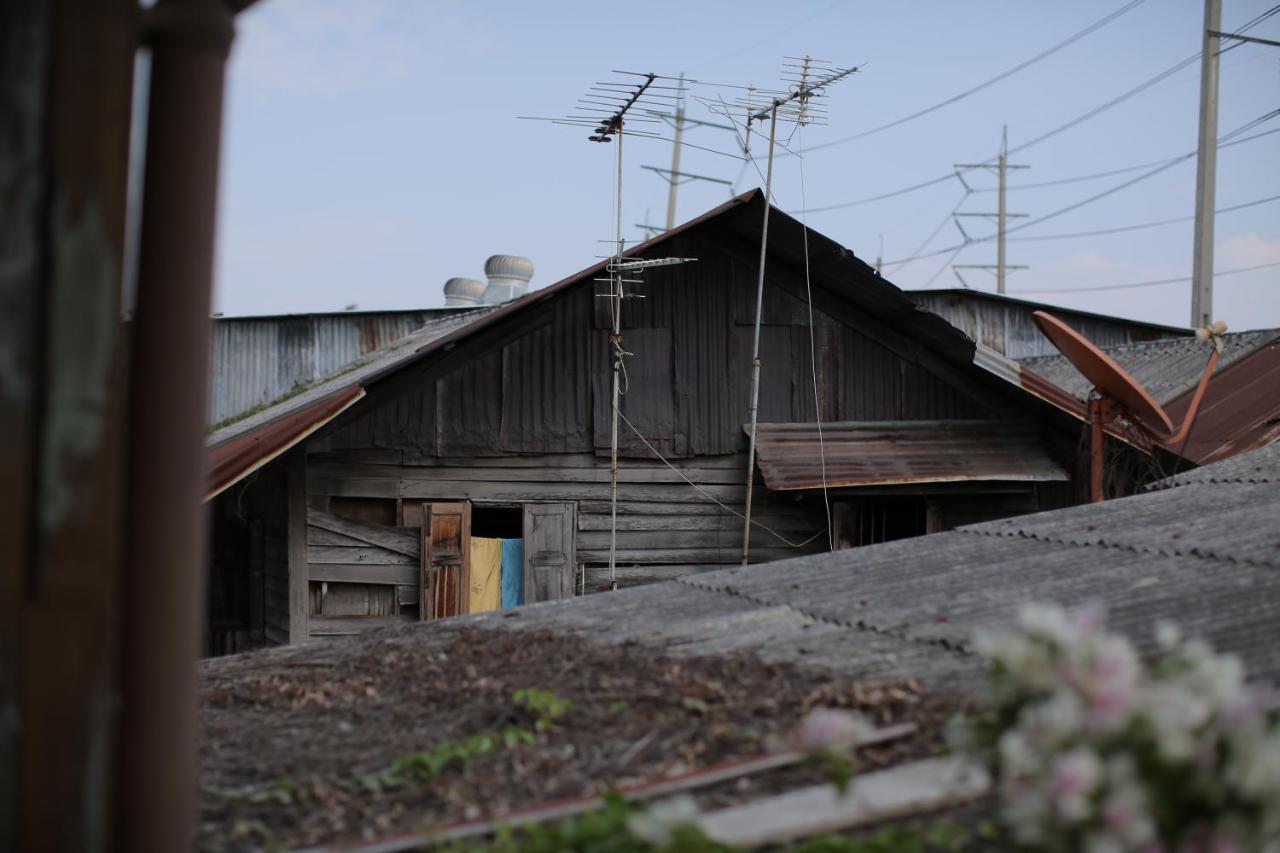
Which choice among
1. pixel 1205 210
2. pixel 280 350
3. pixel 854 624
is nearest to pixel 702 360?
pixel 854 624

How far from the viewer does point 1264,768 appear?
85.1 inches

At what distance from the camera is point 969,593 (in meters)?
5.48

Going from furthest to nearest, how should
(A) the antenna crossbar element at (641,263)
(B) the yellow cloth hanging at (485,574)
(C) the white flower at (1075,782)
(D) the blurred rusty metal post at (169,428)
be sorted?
(B) the yellow cloth hanging at (485,574) → (A) the antenna crossbar element at (641,263) → (D) the blurred rusty metal post at (169,428) → (C) the white flower at (1075,782)

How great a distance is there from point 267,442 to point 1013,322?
20.7 metres

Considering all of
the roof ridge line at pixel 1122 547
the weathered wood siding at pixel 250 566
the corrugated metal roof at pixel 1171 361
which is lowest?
the weathered wood siding at pixel 250 566

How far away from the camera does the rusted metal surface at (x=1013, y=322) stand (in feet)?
88.3

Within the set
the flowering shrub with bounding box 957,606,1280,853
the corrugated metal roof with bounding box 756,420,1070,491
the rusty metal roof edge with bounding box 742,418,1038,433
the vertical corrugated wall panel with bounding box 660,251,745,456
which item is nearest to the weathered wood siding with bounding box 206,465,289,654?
the vertical corrugated wall panel with bounding box 660,251,745,456

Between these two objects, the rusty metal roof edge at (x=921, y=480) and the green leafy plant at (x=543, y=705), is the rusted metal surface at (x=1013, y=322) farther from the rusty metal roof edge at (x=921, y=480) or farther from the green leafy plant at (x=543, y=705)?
the green leafy plant at (x=543, y=705)

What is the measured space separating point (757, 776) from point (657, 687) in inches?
42.3

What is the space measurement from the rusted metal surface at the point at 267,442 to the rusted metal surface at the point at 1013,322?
18142mm

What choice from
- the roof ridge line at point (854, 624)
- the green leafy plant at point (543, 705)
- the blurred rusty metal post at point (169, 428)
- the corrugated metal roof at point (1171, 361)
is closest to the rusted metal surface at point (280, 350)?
the corrugated metal roof at point (1171, 361)

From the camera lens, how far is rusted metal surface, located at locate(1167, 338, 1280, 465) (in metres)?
11.9

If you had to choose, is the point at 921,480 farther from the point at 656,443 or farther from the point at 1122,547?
the point at 1122,547

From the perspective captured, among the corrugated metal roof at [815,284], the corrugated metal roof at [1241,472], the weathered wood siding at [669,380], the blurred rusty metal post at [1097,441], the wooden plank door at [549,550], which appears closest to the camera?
the corrugated metal roof at [1241,472]
